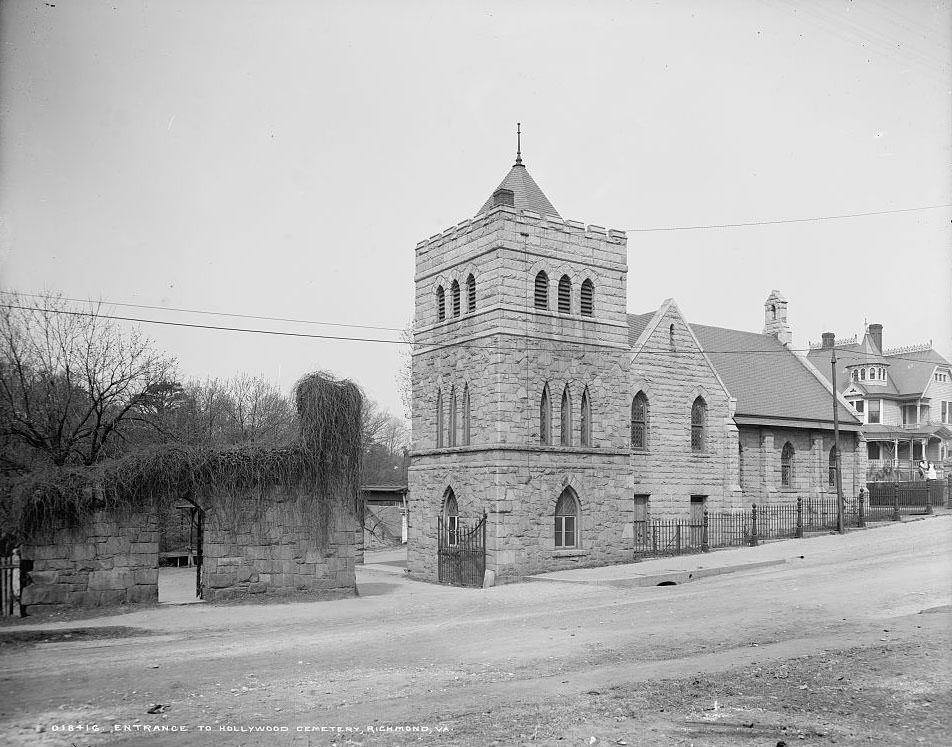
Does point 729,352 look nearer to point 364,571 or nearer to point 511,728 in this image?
point 364,571

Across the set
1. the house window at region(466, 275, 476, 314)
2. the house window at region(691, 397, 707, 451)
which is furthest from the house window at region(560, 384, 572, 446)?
the house window at region(691, 397, 707, 451)

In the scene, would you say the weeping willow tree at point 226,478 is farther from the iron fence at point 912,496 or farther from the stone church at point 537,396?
the iron fence at point 912,496

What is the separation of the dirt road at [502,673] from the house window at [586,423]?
842 centimetres

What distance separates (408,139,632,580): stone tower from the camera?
27.0m

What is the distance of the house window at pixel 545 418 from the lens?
27938 millimetres

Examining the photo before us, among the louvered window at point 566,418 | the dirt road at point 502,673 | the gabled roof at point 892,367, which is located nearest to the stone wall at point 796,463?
the louvered window at point 566,418

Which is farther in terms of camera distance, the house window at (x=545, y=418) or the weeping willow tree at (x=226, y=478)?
the house window at (x=545, y=418)

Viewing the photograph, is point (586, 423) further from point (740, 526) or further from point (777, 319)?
point (777, 319)

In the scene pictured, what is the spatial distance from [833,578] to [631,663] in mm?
12267

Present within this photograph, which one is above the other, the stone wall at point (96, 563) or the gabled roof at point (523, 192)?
the gabled roof at point (523, 192)

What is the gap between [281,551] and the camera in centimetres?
2023

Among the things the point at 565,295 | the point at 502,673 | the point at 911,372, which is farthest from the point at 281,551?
the point at 911,372

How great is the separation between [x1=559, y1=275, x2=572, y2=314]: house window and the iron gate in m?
6.95

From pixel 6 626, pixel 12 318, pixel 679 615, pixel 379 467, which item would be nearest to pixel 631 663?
pixel 679 615
